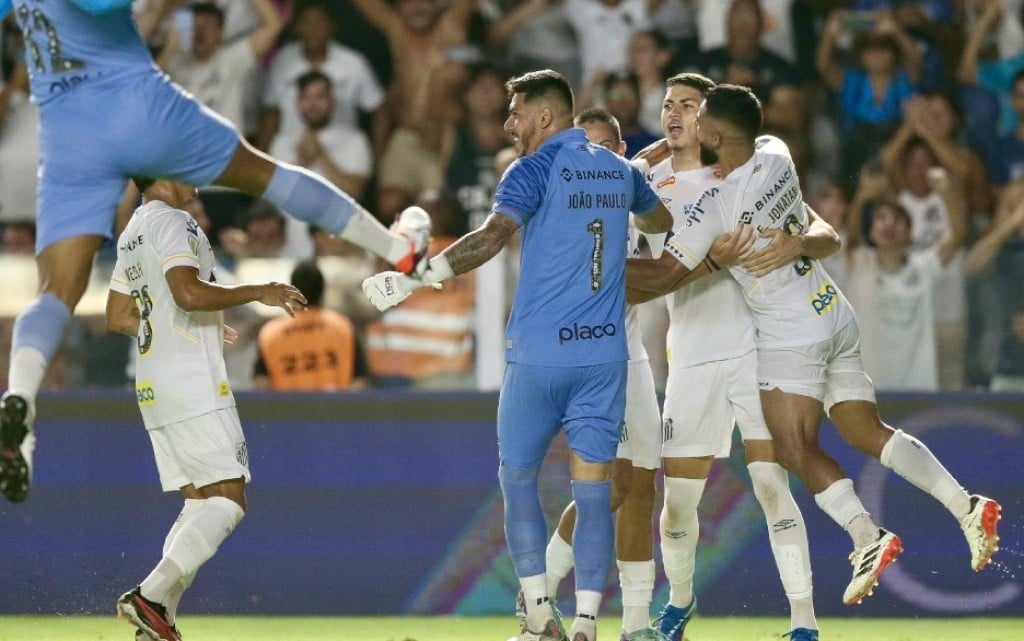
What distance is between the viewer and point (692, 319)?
29.2ft

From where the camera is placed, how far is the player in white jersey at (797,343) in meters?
8.39

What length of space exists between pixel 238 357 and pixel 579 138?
11.9 feet

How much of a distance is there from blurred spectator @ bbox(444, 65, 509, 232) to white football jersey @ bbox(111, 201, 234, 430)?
486 cm

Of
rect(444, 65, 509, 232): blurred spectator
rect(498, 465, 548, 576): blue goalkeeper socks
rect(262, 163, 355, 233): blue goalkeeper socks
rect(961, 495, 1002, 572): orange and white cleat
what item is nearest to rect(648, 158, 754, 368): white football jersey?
rect(498, 465, 548, 576): blue goalkeeper socks

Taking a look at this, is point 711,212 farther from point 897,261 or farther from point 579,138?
point 897,261

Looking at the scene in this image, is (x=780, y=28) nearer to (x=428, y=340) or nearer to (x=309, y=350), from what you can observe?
(x=428, y=340)

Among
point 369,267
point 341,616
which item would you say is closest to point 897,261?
point 369,267

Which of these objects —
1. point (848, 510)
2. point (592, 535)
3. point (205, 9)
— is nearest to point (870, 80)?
point (205, 9)

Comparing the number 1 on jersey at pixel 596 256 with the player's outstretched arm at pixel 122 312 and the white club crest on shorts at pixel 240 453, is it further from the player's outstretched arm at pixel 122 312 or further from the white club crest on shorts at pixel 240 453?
the player's outstretched arm at pixel 122 312

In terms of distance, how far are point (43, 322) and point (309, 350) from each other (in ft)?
12.3

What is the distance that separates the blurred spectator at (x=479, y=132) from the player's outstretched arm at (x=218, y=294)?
16.7ft

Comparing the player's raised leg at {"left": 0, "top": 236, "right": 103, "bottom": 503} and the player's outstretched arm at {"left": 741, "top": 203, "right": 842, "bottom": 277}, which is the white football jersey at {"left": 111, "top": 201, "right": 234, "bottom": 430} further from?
the player's outstretched arm at {"left": 741, "top": 203, "right": 842, "bottom": 277}

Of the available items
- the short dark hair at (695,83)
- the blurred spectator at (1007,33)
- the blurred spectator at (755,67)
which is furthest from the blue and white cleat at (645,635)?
the blurred spectator at (1007,33)

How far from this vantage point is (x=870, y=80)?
13.8 meters
